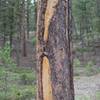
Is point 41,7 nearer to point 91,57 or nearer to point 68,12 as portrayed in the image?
point 68,12

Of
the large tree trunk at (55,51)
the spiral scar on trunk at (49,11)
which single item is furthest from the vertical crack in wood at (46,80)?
the spiral scar on trunk at (49,11)

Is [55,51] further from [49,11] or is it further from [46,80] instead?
[49,11]

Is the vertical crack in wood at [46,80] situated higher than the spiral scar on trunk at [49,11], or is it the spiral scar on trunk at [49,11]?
the spiral scar on trunk at [49,11]

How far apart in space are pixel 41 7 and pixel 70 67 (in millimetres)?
A: 816

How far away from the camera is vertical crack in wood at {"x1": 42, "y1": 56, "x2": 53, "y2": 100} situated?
427cm

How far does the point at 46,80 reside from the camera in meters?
4.30

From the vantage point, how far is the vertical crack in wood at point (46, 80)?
168 inches

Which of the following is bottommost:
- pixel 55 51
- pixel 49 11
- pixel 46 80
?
pixel 46 80

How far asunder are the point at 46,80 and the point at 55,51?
367 millimetres

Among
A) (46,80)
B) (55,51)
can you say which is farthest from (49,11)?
(46,80)

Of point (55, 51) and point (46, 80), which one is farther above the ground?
point (55, 51)

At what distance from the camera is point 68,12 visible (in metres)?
4.30

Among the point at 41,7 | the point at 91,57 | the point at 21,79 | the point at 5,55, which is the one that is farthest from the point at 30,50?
the point at 41,7

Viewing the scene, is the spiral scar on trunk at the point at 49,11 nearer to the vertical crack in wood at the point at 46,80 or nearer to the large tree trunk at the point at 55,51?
the large tree trunk at the point at 55,51
